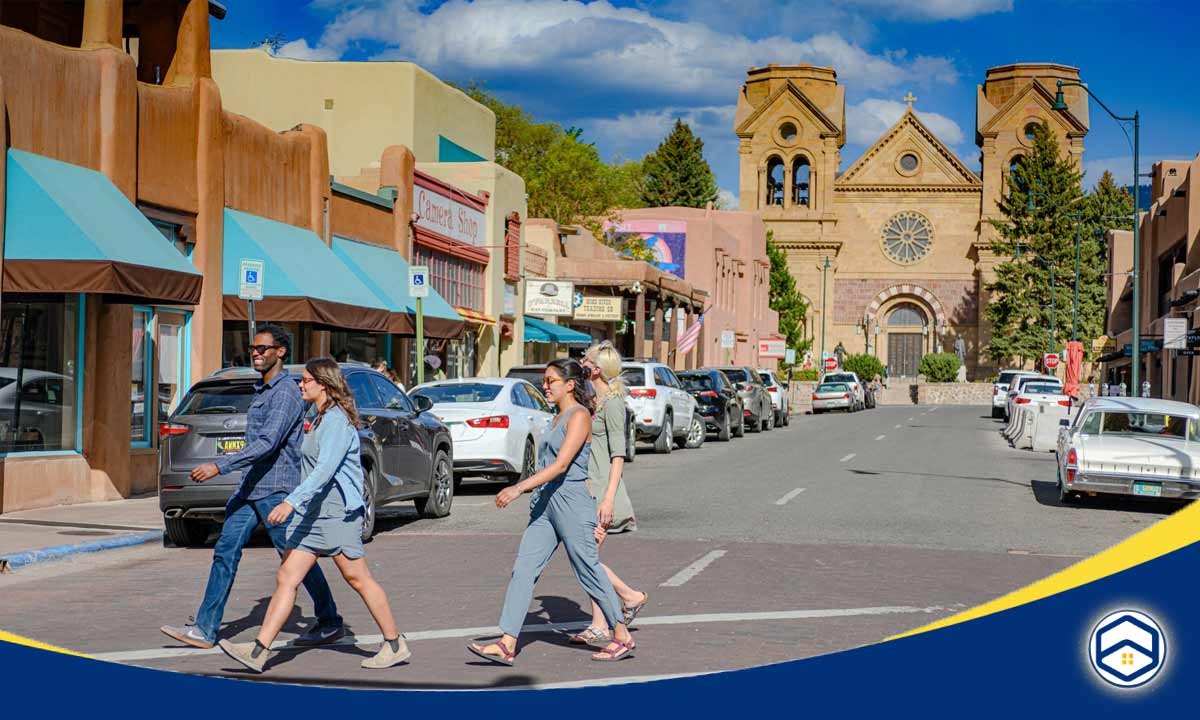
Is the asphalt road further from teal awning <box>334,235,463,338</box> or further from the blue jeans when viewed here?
teal awning <box>334,235,463,338</box>

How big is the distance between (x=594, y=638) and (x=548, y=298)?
3066 centimetres

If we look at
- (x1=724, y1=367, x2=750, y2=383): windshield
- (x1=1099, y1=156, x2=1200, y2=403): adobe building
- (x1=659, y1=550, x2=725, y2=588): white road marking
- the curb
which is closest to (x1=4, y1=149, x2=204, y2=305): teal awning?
the curb

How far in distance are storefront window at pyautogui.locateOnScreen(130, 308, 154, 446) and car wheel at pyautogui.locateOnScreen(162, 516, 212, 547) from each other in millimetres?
5177

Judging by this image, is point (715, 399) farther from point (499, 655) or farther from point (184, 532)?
point (499, 655)

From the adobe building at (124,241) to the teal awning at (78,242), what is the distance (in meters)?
0.02

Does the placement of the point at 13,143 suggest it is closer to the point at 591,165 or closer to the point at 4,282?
the point at 4,282

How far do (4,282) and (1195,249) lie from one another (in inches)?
1439

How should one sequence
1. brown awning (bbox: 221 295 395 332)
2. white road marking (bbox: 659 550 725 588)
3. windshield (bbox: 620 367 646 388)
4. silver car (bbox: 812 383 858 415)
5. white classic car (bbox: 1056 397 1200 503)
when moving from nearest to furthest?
white road marking (bbox: 659 550 725 588)
white classic car (bbox: 1056 397 1200 503)
brown awning (bbox: 221 295 395 332)
windshield (bbox: 620 367 646 388)
silver car (bbox: 812 383 858 415)

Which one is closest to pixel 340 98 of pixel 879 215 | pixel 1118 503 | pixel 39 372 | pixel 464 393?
pixel 464 393

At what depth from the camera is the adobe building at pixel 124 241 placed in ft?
51.4

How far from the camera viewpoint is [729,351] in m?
69.6

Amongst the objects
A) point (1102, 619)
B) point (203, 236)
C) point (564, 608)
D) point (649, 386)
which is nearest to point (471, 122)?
point (649, 386)

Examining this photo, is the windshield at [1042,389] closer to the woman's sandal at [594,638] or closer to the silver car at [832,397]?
the silver car at [832,397]

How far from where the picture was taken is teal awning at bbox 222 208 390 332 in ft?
67.9
